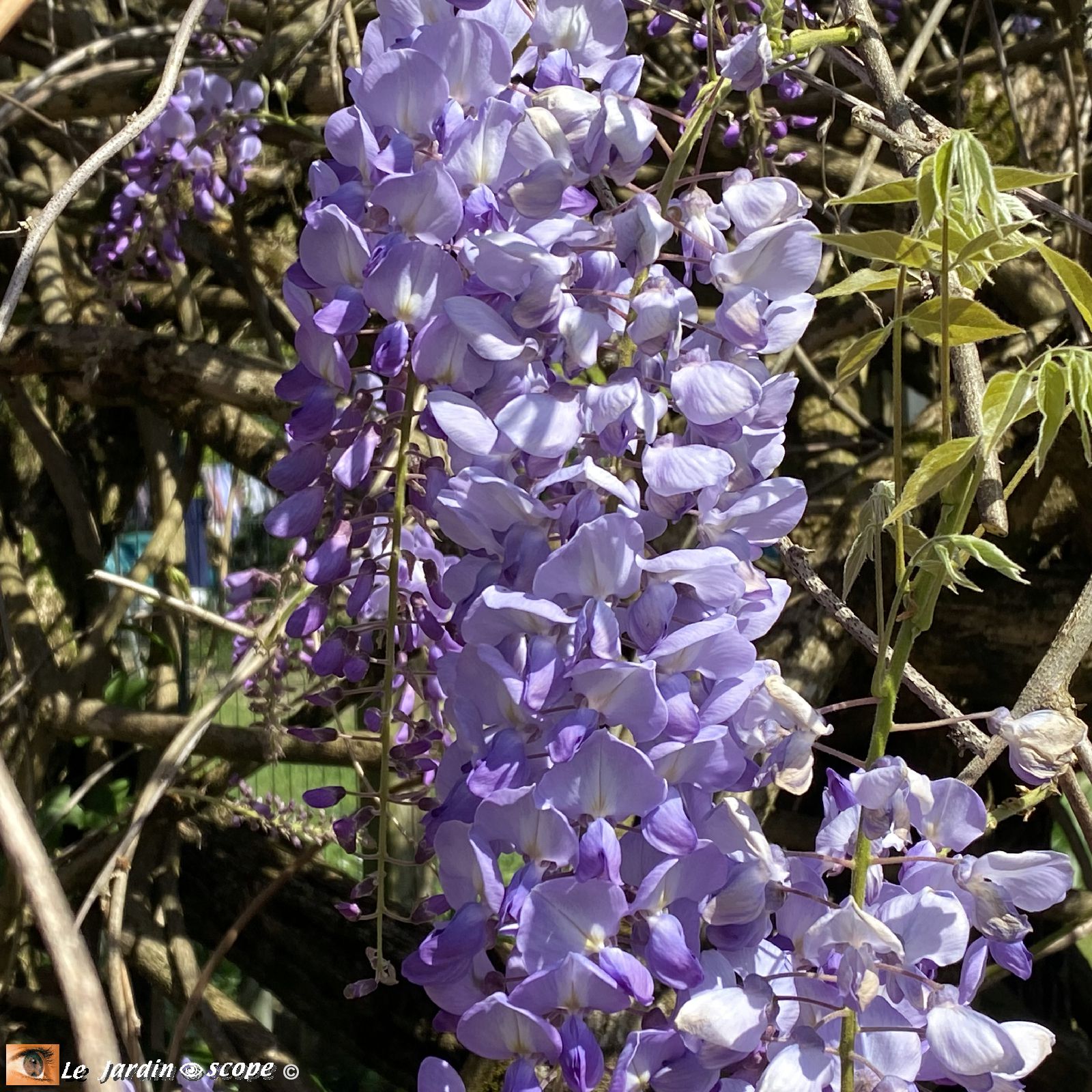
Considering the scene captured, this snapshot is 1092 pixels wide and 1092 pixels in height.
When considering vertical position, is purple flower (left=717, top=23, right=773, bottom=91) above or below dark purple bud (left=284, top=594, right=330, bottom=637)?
above

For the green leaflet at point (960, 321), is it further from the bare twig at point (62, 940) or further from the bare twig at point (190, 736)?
the bare twig at point (190, 736)

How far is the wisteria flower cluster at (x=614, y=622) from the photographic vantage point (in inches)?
17.0

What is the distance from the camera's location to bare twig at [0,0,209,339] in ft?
1.68

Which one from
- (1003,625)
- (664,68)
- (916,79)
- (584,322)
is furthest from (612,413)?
A: (664,68)

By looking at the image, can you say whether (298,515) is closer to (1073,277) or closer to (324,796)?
(324,796)

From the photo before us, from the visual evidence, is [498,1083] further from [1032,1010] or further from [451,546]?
[1032,1010]

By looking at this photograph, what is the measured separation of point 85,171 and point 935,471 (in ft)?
1.43

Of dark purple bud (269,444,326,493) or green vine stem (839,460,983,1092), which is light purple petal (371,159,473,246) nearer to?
dark purple bud (269,444,326,493)

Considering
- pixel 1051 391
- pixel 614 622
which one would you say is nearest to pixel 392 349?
pixel 614 622

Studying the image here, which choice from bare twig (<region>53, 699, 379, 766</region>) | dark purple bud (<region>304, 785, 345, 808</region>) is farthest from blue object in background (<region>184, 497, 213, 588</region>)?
dark purple bud (<region>304, 785, 345, 808</region>)

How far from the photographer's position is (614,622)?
432 millimetres

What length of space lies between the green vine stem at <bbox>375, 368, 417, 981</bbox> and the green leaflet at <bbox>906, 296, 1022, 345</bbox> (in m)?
0.23

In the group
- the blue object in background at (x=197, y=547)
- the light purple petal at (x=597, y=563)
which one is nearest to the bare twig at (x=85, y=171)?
the light purple petal at (x=597, y=563)

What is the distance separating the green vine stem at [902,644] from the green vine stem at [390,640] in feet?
0.81
